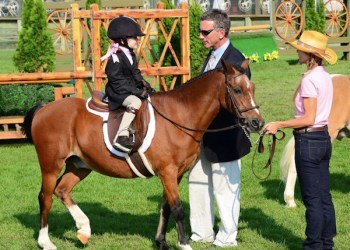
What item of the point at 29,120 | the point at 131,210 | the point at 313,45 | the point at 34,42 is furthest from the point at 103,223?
the point at 34,42

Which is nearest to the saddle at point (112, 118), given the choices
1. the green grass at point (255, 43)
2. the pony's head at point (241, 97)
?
the pony's head at point (241, 97)

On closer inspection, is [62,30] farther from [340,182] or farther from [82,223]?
[82,223]

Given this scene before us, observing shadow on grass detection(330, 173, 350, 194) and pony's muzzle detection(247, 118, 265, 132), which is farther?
shadow on grass detection(330, 173, 350, 194)

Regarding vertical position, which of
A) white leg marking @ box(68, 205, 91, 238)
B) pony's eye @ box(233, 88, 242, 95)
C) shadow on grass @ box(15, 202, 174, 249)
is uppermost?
pony's eye @ box(233, 88, 242, 95)

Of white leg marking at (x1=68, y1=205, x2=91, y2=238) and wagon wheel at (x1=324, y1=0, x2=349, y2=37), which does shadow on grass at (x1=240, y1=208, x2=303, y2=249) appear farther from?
wagon wheel at (x1=324, y1=0, x2=349, y2=37)

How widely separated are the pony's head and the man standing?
0.90 ft

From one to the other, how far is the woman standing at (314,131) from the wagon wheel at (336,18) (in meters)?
18.7

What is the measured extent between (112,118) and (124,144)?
35cm

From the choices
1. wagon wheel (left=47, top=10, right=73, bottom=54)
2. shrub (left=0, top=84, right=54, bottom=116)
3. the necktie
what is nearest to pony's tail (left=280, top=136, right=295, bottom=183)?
the necktie

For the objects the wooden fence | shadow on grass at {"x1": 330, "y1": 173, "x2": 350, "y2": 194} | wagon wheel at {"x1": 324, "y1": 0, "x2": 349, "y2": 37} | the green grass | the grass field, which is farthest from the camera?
wagon wheel at {"x1": 324, "y1": 0, "x2": 349, "y2": 37}

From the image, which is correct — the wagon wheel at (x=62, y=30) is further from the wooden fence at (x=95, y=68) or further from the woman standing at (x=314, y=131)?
the woman standing at (x=314, y=131)

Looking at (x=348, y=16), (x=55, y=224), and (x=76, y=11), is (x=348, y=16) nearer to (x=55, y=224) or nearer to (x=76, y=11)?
(x=76, y=11)

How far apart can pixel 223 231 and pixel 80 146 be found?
62.2 inches

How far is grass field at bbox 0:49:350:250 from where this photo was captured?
7.19 meters
